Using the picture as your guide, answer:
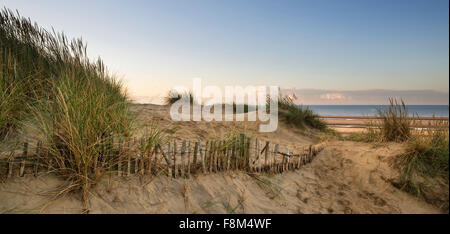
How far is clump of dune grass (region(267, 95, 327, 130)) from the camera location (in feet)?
22.9

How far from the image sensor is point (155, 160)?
2547mm

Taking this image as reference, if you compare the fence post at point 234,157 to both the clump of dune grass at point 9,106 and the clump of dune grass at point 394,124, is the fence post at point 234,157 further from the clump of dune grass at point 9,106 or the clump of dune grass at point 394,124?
the clump of dune grass at point 394,124

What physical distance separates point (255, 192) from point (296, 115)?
4718 mm

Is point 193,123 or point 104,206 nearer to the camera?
point 104,206

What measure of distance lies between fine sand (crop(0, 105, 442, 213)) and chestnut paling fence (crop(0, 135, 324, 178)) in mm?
90

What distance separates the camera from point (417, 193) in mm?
2979

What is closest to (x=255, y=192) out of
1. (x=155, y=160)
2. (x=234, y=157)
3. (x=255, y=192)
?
(x=255, y=192)

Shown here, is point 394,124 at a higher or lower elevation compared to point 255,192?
higher

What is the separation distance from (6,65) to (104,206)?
2466mm

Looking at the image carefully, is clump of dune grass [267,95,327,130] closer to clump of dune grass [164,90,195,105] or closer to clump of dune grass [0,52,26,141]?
clump of dune grass [164,90,195,105]

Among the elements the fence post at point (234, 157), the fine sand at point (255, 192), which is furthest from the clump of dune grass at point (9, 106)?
the fence post at point (234, 157)

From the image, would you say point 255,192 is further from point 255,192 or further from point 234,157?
point 234,157
